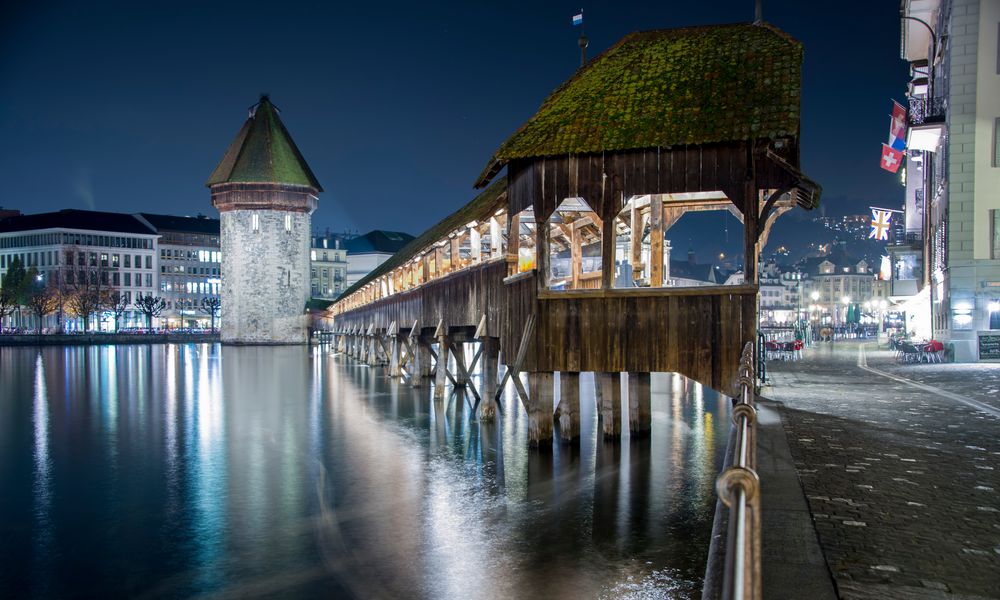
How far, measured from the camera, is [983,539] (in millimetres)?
6426

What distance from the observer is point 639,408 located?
17875 mm

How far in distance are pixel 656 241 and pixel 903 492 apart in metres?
8.88

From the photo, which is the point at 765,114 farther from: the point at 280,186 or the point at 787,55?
the point at 280,186

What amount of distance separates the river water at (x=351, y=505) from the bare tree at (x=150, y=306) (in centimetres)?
8814

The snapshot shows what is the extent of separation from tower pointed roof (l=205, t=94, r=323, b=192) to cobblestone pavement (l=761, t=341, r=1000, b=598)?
74.3 metres

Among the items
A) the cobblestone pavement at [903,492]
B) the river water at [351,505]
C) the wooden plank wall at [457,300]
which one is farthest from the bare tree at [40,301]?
the cobblestone pavement at [903,492]

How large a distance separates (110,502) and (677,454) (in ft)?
33.2

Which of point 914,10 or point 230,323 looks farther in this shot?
point 230,323

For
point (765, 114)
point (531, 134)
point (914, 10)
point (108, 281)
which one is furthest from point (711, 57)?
point (108, 281)

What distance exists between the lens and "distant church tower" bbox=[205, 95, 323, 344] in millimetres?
83688

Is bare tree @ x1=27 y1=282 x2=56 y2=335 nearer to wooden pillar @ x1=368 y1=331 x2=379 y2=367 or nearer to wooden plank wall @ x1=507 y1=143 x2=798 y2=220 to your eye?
wooden pillar @ x1=368 y1=331 x2=379 y2=367

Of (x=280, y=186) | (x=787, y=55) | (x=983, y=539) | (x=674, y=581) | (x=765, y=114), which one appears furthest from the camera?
(x=280, y=186)

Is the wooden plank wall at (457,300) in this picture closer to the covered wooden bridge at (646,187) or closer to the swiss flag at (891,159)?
the covered wooden bridge at (646,187)

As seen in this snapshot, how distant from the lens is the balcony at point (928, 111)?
2830cm
